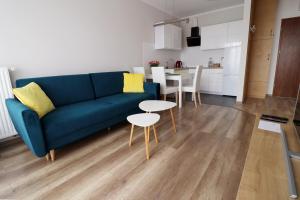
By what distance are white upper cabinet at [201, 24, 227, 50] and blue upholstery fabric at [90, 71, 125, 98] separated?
3.06 metres

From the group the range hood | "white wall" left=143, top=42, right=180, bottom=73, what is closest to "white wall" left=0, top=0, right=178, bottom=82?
"white wall" left=143, top=42, right=180, bottom=73

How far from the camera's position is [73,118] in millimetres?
1862

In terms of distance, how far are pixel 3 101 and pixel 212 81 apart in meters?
4.67

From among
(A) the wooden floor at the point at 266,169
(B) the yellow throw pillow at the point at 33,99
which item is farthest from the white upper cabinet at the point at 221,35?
(B) the yellow throw pillow at the point at 33,99

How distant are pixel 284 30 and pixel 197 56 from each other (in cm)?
228

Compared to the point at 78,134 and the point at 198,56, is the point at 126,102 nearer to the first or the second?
the point at 78,134

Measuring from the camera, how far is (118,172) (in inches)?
61.0

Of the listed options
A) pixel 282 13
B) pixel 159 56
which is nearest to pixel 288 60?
pixel 282 13

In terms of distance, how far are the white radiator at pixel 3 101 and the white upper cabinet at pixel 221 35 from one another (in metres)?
4.73

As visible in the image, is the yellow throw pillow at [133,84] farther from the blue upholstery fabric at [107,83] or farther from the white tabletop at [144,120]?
the white tabletop at [144,120]

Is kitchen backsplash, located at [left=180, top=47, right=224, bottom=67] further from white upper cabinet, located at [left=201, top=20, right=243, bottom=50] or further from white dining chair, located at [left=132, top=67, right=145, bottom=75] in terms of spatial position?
white dining chair, located at [left=132, top=67, right=145, bottom=75]

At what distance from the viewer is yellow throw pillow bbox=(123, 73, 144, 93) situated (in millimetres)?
3151

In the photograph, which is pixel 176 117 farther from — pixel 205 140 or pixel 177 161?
pixel 177 161

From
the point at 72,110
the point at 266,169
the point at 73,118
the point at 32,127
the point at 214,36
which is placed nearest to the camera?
the point at 266,169
